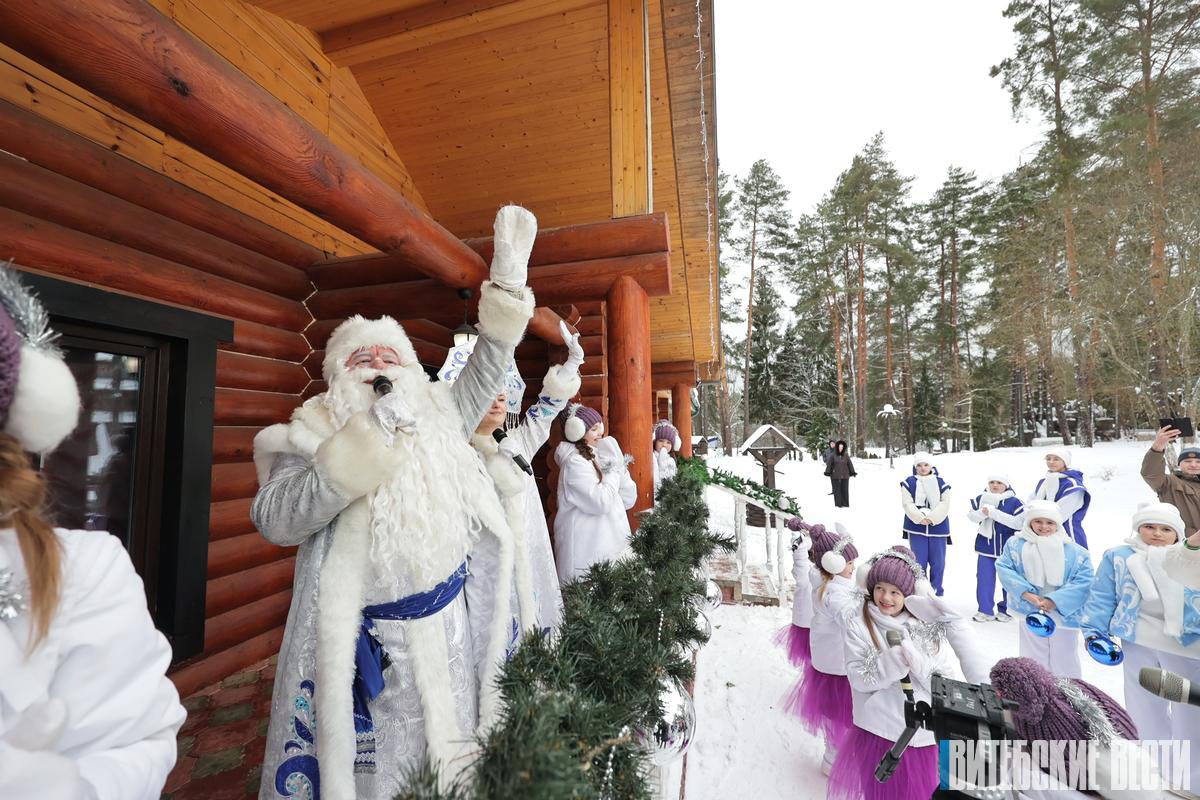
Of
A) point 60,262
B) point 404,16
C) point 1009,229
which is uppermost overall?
point 1009,229

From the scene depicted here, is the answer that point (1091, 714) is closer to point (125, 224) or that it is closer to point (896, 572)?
point (896, 572)

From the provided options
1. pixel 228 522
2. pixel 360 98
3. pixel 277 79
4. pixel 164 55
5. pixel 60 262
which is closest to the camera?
pixel 164 55

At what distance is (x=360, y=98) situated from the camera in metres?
4.23

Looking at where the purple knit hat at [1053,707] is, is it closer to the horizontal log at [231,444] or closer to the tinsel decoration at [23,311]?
the tinsel decoration at [23,311]

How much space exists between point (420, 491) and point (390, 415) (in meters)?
0.35

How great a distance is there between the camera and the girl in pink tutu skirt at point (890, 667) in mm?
2131

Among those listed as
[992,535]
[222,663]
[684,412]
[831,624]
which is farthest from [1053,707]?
[684,412]

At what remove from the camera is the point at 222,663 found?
128 inches

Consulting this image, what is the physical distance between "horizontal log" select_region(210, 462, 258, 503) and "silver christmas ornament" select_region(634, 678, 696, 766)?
10.3 feet

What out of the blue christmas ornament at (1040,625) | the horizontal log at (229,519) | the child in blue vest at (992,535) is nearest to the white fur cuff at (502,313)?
the horizontal log at (229,519)

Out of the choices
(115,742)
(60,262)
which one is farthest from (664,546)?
(60,262)

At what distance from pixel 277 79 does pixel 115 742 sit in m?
4.30

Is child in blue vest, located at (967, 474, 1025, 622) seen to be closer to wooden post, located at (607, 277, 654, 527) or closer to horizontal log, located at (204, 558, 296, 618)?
wooden post, located at (607, 277, 654, 527)

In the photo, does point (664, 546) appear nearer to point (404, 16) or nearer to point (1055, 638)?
point (1055, 638)
